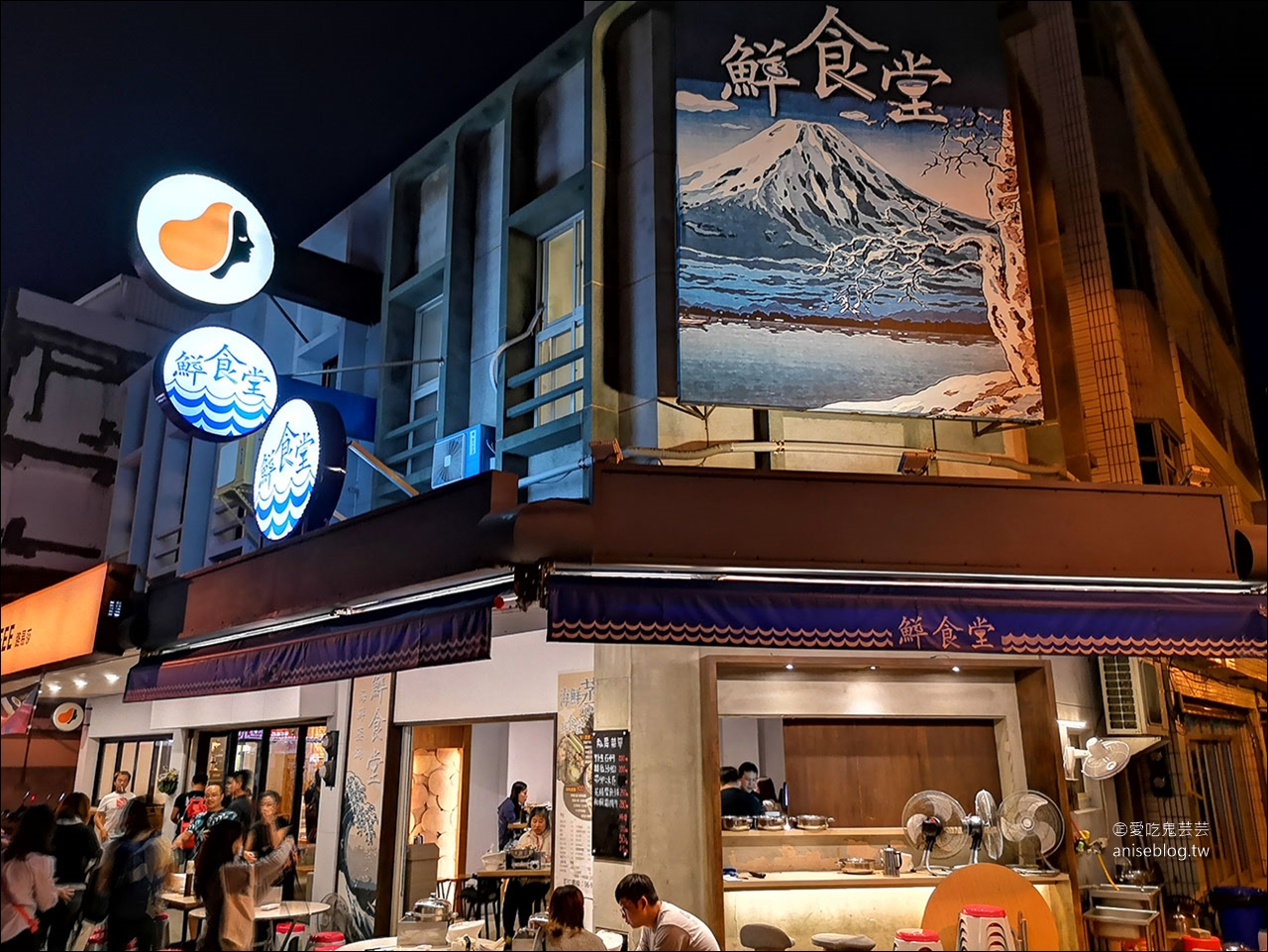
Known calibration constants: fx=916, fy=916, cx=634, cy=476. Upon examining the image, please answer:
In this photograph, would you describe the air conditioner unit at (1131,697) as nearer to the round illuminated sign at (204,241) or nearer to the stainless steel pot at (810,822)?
the stainless steel pot at (810,822)

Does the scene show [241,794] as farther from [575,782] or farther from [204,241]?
[204,241]

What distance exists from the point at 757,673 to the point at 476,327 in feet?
19.1

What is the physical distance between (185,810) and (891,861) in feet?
40.2

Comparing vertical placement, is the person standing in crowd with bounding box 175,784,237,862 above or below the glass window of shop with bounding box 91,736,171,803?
below

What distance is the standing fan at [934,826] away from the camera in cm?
846

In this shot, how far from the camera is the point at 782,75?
9.77 metres

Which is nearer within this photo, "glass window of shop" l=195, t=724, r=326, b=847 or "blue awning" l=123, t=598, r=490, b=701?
"blue awning" l=123, t=598, r=490, b=701

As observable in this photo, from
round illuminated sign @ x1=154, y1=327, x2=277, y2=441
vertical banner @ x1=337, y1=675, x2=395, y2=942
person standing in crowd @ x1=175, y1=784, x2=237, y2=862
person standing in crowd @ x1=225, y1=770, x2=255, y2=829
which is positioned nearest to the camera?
round illuminated sign @ x1=154, y1=327, x2=277, y2=441

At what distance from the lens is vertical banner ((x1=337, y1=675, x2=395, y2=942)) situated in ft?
36.4

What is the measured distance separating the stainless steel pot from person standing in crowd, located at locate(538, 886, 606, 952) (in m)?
2.80

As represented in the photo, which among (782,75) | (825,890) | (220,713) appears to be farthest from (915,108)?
(220,713)

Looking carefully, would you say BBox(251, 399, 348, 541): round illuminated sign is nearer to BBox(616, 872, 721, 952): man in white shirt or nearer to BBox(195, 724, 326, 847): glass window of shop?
BBox(195, 724, 326, 847): glass window of shop

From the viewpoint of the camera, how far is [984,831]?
863cm

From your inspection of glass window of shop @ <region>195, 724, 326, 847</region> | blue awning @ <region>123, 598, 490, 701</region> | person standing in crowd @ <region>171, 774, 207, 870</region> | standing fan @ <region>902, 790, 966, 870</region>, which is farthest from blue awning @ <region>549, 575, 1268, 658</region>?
person standing in crowd @ <region>171, 774, 207, 870</region>
